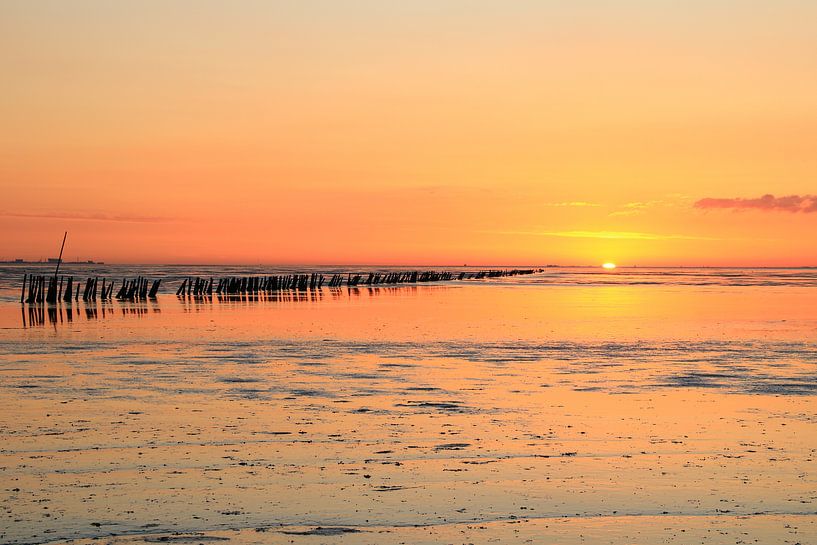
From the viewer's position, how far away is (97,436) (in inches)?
440

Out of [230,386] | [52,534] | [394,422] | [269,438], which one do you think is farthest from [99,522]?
[230,386]

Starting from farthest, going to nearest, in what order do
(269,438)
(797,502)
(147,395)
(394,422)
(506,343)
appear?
(506,343) → (147,395) → (394,422) → (269,438) → (797,502)

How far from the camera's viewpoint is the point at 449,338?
2716cm

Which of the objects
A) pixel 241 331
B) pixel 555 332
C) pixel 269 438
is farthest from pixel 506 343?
pixel 269 438

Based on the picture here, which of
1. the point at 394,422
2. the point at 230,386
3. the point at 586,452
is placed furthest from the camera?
the point at 230,386

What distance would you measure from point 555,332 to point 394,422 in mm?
18264

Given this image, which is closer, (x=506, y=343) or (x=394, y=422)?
(x=394, y=422)

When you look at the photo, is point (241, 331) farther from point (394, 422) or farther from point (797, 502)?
point (797, 502)

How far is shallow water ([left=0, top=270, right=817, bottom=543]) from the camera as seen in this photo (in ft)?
25.5

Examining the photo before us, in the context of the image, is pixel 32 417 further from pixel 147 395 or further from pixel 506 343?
pixel 506 343

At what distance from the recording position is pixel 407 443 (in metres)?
11.0

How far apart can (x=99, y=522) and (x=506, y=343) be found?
18.7 metres

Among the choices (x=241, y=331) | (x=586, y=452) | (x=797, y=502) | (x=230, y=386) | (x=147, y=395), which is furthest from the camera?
(x=241, y=331)

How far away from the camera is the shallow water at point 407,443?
7762 millimetres
